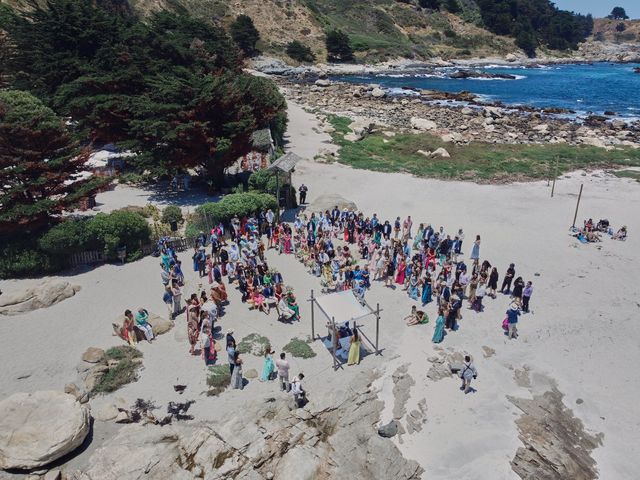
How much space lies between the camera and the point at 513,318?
15.5 m

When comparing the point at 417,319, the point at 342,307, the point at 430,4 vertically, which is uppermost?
the point at 430,4

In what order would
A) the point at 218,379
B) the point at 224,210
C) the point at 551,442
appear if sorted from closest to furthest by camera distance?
the point at 551,442, the point at 218,379, the point at 224,210

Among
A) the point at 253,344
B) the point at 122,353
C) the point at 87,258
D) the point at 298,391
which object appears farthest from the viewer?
the point at 87,258

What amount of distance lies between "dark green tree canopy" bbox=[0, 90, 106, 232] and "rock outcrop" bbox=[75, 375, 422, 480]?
1103cm

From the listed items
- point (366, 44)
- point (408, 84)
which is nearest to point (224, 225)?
point (408, 84)

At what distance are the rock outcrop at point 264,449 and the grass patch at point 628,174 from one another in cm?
3130

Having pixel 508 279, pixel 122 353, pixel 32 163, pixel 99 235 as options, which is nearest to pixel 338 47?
pixel 99 235

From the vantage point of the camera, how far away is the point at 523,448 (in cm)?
1105

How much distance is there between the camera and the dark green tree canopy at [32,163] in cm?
1812

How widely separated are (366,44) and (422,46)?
21.4m

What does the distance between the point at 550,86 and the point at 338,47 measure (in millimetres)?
46379

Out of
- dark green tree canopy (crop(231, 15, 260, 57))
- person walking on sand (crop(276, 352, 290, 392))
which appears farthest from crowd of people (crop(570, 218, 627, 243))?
dark green tree canopy (crop(231, 15, 260, 57))

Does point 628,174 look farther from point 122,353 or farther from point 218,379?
point 122,353

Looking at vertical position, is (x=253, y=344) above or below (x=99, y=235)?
below
